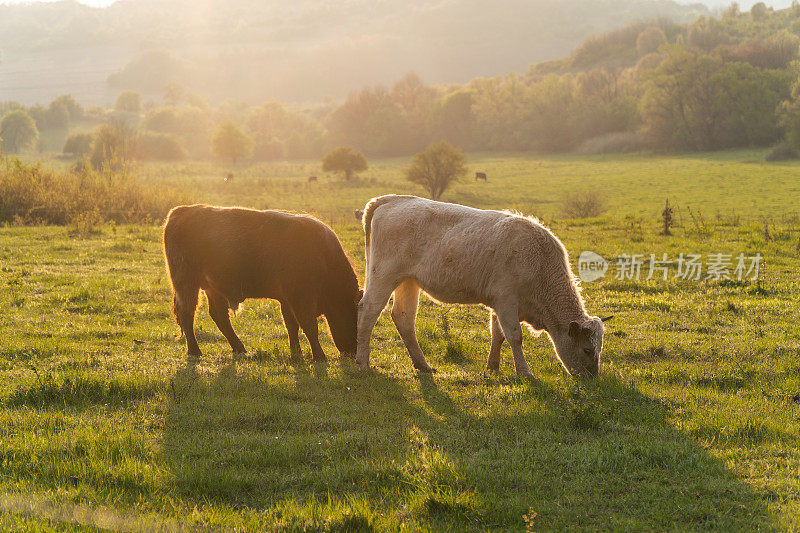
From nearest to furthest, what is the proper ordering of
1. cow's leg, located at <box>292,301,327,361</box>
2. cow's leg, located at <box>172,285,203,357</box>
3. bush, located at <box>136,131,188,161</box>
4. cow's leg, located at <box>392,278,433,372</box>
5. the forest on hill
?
cow's leg, located at <box>392,278,433,372</box>
cow's leg, located at <box>292,301,327,361</box>
cow's leg, located at <box>172,285,203,357</box>
the forest on hill
bush, located at <box>136,131,188,161</box>

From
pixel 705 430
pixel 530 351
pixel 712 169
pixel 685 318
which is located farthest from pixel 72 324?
pixel 712 169

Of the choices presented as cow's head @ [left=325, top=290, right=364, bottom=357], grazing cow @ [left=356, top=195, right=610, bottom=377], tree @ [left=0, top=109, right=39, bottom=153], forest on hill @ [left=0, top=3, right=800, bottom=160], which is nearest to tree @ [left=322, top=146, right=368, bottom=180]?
forest on hill @ [left=0, top=3, right=800, bottom=160]

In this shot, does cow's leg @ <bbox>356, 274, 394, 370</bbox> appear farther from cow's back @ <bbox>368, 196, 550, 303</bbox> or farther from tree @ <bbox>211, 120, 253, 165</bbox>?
tree @ <bbox>211, 120, 253, 165</bbox>

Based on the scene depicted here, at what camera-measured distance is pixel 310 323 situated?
9273mm

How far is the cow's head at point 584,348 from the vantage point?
26.2 ft

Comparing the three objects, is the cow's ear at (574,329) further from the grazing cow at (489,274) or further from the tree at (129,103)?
the tree at (129,103)

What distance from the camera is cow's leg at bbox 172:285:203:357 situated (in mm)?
9516

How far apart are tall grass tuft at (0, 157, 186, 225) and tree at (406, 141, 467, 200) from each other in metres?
29.6

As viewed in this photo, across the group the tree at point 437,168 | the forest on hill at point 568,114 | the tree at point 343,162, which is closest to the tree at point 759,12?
the forest on hill at point 568,114

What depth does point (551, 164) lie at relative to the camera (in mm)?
74938

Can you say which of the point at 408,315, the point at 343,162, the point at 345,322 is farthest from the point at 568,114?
the point at 408,315

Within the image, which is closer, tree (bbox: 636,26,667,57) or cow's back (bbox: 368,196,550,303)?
cow's back (bbox: 368,196,550,303)

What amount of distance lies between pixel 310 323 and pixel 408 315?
1.40m

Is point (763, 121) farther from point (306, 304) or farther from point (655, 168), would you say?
point (306, 304)
